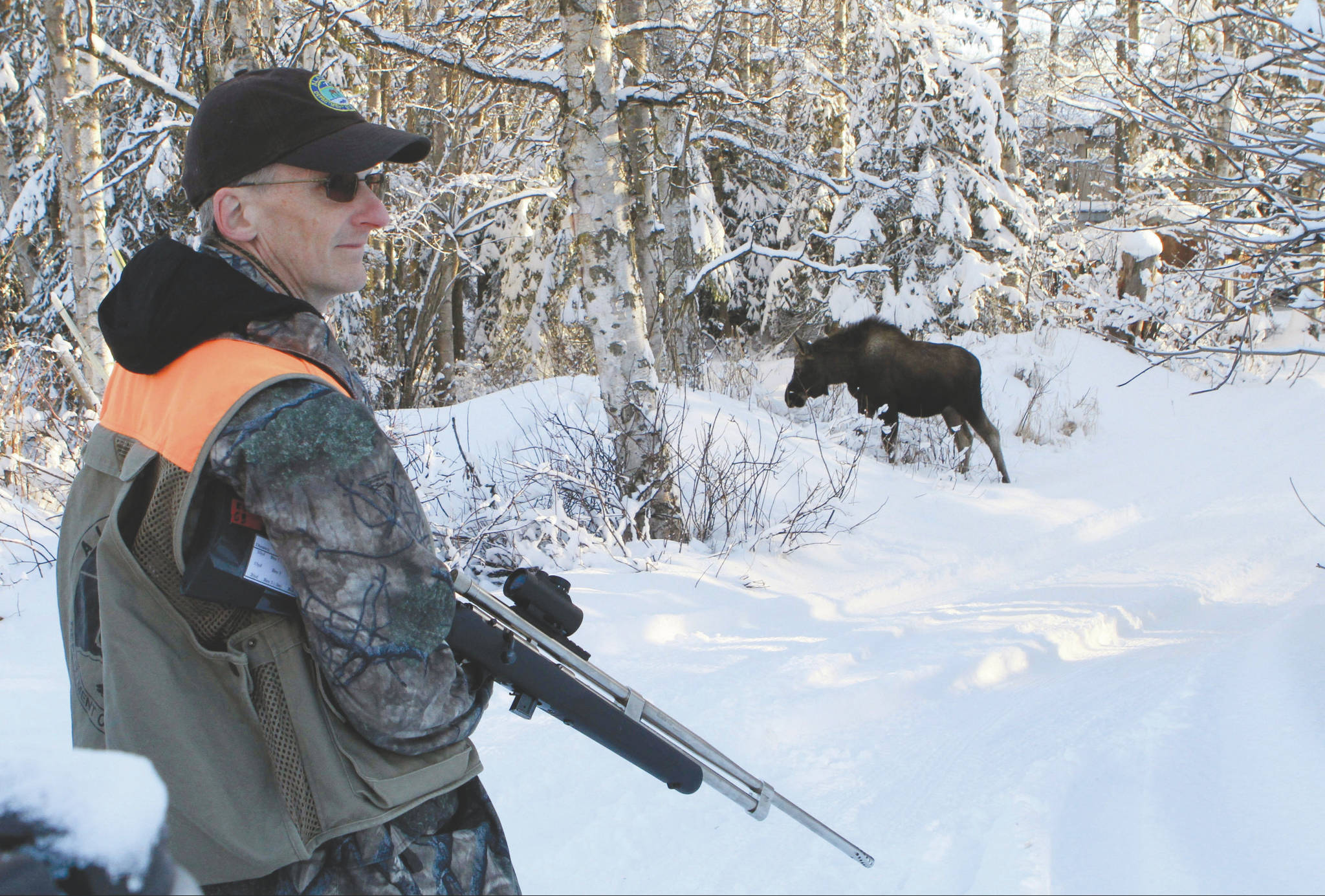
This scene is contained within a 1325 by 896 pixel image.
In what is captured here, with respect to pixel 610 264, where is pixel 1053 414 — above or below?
below

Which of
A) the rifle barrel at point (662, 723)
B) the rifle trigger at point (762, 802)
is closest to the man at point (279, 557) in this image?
the rifle barrel at point (662, 723)

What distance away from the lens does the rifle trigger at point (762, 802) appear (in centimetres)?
248

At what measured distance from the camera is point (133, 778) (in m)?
0.80

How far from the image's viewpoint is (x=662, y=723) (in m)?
2.22

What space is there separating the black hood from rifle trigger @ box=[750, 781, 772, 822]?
5.52 ft

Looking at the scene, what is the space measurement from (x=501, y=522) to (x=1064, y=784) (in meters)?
3.76

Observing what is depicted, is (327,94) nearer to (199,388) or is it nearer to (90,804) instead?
(199,388)

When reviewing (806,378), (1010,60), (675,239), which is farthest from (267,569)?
(1010,60)

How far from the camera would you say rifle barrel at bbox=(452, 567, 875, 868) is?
1898 millimetres

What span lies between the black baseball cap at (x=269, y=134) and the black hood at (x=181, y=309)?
0.18 m

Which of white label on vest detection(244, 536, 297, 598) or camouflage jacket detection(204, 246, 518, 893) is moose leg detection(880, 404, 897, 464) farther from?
white label on vest detection(244, 536, 297, 598)

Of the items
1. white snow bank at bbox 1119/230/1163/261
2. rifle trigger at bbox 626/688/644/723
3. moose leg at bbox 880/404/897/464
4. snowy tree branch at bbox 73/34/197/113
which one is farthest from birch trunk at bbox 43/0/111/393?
white snow bank at bbox 1119/230/1163/261

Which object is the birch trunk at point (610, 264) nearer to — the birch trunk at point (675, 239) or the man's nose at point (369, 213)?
the man's nose at point (369, 213)

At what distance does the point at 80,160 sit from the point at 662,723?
9.67 metres
